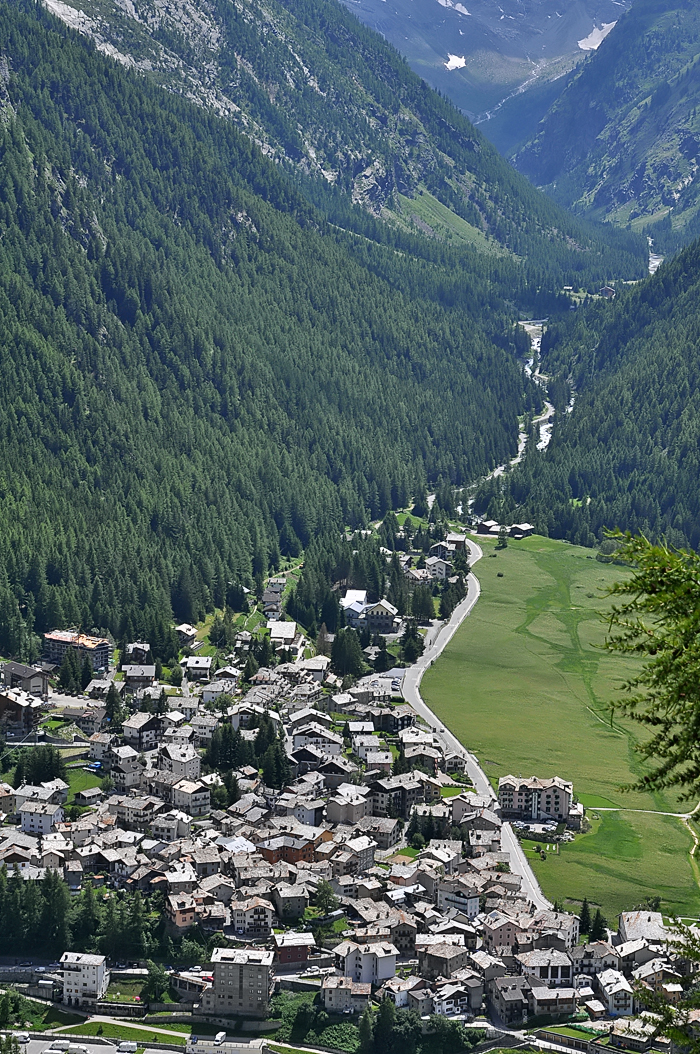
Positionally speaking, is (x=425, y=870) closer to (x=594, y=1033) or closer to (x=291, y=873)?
(x=291, y=873)

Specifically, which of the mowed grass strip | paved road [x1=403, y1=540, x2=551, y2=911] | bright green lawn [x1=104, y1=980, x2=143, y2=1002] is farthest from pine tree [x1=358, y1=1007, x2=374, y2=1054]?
the mowed grass strip

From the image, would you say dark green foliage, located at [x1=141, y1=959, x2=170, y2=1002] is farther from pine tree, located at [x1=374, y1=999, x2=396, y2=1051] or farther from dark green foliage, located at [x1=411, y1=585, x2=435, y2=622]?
dark green foliage, located at [x1=411, y1=585, x2=435, y2=622]

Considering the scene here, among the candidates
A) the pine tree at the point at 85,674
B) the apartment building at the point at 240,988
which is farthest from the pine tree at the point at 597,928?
the pine tree at the point at 85,674

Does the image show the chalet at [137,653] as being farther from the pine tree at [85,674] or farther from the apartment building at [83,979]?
the apartment building at [83,979]

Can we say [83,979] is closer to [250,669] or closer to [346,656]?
[250,669]

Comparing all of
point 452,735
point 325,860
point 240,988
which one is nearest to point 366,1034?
point 240,988

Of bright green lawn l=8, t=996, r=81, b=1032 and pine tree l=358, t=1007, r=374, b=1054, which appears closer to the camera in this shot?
pine tree l=358, t=1007, r=374, b=1054
